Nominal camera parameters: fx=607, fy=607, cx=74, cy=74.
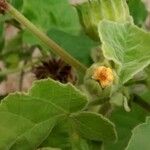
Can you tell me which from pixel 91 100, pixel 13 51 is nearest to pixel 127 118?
pixel 91 100

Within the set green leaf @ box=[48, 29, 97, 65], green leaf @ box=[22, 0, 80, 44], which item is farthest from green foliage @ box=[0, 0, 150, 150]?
green leaf @ box=[22, 0, 80, 44]

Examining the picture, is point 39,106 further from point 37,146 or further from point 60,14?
point 60,14

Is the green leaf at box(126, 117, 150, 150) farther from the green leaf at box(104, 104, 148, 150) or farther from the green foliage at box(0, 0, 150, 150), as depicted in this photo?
the green leaf at box(104, 104, 148, 150)

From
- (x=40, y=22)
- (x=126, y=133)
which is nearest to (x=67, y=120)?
(x=126, y=133)

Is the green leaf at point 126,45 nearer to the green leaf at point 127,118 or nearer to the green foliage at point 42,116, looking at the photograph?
the green foliage at point 42,116

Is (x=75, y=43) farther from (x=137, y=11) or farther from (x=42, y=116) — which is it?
(x=42, y=116)

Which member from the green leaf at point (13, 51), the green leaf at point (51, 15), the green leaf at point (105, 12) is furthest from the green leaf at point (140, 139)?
the green leaf at point (13, 51)

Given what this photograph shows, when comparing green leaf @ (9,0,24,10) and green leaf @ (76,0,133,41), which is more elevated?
green leaf @ (76,0,133,41)
